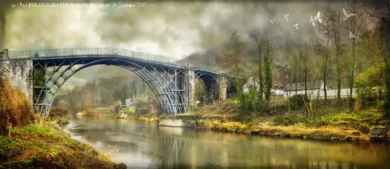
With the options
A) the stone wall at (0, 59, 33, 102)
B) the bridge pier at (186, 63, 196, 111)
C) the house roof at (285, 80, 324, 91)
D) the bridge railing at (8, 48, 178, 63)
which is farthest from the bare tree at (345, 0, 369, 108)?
the stone wall at (0, 59, 33, 102)

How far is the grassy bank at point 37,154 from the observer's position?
6477 mm

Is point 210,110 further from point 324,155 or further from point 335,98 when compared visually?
point 324,155

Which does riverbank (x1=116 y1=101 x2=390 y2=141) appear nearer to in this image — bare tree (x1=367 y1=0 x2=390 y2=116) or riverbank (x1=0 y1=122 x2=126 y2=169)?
bare tree (x1=367 y1=0 x2=390 y2=116)

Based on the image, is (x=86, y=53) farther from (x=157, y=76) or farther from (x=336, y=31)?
(x=336, y=31)

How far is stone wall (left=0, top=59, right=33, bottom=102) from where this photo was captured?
1550 cm

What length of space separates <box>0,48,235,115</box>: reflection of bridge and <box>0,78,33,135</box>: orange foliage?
6916 millimetres

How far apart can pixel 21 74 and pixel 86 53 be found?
13.5ft

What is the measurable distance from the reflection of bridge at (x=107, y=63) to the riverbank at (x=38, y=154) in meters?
8.62

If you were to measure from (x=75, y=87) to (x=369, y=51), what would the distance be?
19.1 m

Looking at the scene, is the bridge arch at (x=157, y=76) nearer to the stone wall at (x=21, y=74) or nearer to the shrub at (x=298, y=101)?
the stone wall at (x=21, y=74)

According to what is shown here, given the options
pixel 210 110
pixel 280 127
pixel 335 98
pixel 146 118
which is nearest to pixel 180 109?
pixel 210 110

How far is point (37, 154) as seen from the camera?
6629mm

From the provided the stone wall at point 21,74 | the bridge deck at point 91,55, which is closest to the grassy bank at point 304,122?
the bridge deck at point 91,55

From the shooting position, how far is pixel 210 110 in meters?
23.6
